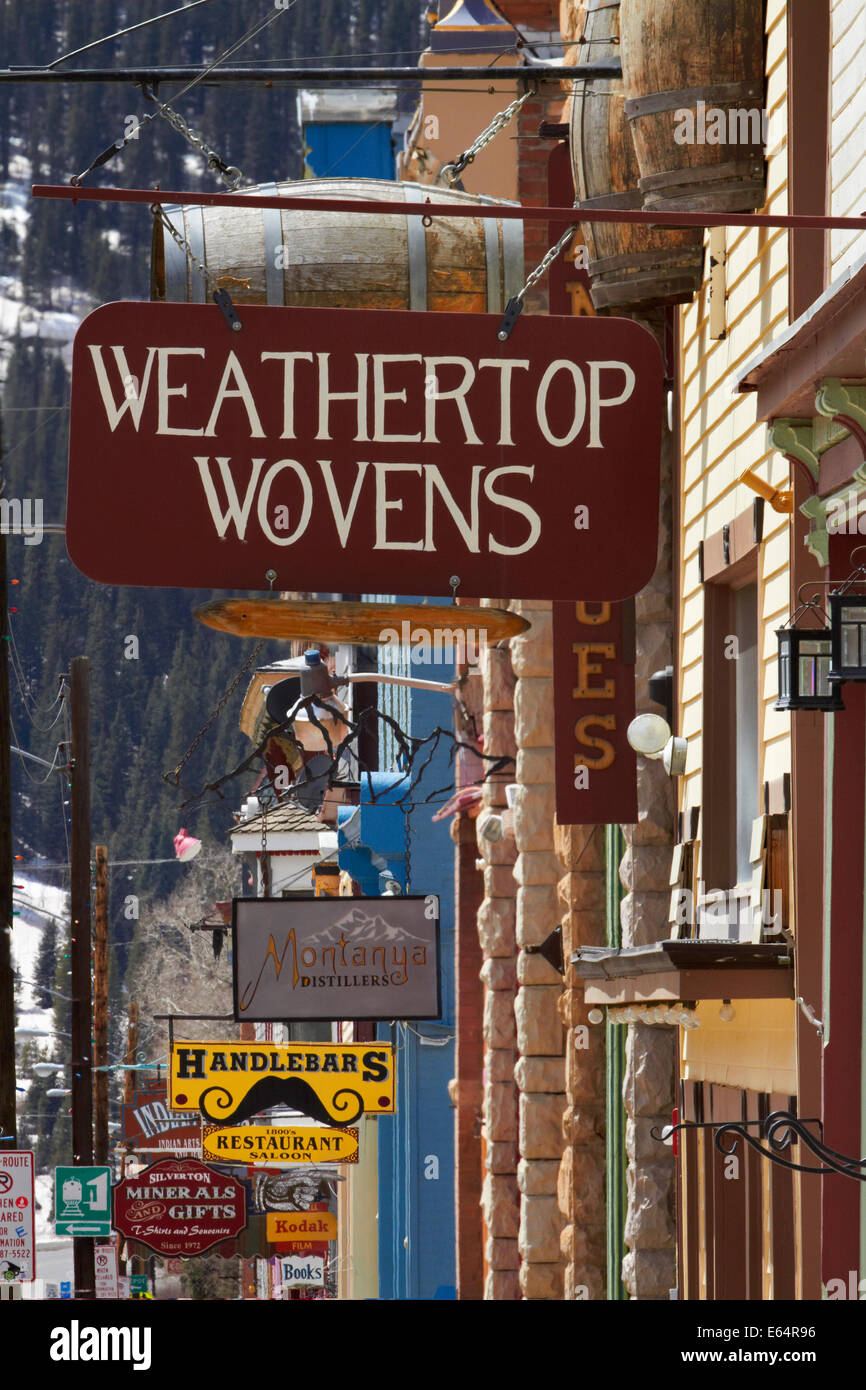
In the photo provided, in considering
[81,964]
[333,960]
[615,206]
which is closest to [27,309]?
[81,964]

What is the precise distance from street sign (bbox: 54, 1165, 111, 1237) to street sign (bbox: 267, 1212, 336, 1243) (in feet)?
18.7

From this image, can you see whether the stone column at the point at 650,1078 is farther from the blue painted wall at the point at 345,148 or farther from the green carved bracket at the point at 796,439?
the blue painted wall at the point at 345,148

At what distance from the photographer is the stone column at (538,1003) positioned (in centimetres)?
1438

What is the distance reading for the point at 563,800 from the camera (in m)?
11.1

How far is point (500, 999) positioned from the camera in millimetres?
17031

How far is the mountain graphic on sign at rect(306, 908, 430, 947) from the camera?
14.6 meters

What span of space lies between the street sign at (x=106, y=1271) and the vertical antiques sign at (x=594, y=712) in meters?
12.9

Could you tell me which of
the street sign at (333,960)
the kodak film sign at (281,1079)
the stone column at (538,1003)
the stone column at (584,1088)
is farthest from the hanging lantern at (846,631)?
the kodak film sign at (281,1079)

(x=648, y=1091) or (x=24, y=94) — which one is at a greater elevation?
(x=24, y=94)

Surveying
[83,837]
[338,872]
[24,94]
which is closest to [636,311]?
[83,837]

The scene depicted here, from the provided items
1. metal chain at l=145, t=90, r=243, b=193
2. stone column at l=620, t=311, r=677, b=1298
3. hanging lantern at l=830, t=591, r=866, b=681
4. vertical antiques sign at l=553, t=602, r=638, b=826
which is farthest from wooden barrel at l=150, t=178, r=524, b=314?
hanging lantern at l=830, t=591, r=866, b=681

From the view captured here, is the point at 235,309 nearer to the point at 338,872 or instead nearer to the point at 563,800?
the point at 563,800

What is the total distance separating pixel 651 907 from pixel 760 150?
392 centimetres

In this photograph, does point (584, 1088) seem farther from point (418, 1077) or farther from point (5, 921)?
point (418, 1077)
